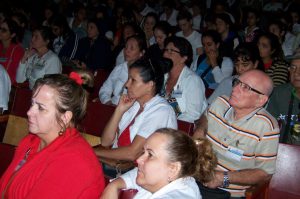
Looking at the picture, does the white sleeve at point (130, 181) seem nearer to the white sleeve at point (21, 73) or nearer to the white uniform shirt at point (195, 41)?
the white sleeve at point (21, 73)

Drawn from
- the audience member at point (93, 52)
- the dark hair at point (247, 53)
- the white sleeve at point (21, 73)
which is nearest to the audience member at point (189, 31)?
the audience member at point (93, 52)

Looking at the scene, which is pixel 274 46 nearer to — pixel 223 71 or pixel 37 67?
pixel 223 71

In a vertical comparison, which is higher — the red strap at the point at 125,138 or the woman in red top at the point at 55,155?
the woman in red top at the point at 55,155

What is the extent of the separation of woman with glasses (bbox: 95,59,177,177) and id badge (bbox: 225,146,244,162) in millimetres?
432

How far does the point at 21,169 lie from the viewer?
2.19 meters

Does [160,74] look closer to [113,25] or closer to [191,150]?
[191,150]

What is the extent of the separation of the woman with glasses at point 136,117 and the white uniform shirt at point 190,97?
887 millimetres

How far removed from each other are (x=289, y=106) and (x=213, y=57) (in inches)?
71.6

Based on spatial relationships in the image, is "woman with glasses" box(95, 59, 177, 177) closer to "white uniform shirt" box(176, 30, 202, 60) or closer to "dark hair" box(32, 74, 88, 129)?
"dark hair" box(32, 74, 88, 129)

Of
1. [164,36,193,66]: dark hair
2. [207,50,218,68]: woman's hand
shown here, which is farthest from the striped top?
[207,50,218,68]: woman's hand

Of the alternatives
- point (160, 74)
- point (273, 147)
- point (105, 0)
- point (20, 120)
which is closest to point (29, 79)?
point (20, 120)

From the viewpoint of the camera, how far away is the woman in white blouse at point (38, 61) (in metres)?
5.06

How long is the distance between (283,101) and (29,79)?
2995mm

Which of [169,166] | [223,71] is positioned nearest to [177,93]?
[223,71]
